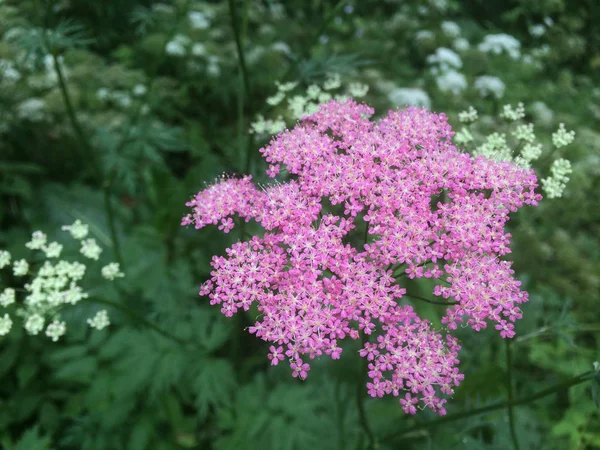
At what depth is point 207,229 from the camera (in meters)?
4.69

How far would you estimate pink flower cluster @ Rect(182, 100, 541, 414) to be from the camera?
5.93 ft

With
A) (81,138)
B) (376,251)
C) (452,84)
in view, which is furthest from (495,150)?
(452,84)

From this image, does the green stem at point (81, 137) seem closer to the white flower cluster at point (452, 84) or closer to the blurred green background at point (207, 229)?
the blurred green background at point (207, 229)

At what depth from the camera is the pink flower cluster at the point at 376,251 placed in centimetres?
181

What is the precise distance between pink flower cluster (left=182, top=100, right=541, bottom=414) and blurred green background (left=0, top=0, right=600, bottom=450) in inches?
24.5

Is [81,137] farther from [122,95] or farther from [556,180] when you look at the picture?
[556,180]

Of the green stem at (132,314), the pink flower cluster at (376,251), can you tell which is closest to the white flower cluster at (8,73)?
the green stem at (132,314)

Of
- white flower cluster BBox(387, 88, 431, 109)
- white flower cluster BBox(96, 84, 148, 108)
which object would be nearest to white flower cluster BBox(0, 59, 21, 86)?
white flower cluster BBox(96, 84, 148, 108)

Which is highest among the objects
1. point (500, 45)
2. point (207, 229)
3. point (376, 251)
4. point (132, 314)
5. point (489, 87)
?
point (376, 251)

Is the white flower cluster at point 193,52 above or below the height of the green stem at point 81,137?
below

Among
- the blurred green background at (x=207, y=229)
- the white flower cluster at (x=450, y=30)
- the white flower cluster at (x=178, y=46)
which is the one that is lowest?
the blurred green background at (x=207, y=229)

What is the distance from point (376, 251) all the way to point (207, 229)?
302 cm

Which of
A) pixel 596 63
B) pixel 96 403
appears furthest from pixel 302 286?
pixel 596 63

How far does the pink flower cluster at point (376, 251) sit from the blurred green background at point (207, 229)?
2.04 feet
